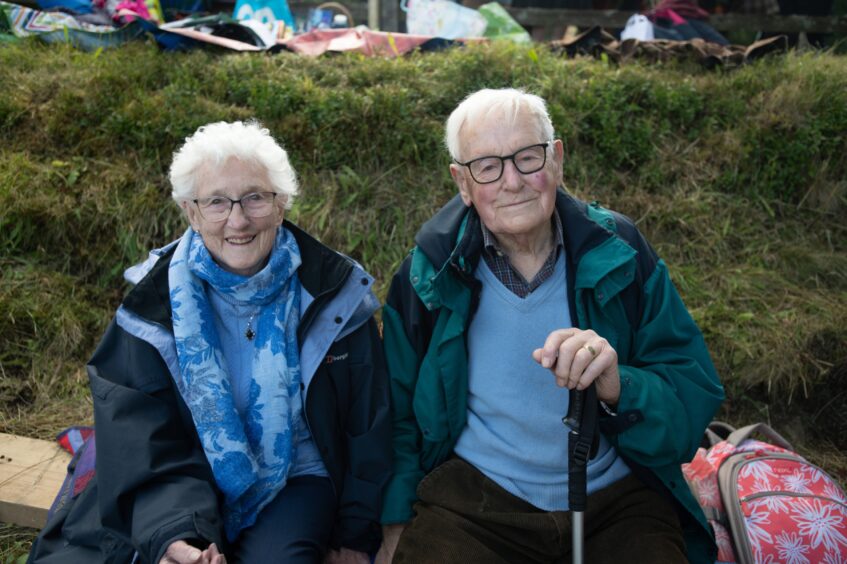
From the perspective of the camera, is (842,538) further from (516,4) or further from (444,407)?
(516,4)

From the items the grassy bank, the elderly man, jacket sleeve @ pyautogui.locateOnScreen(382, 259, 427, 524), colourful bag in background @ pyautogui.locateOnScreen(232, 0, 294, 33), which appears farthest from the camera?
colourful bag in background @ pyautogui.locateOnScreen(232, 0, 294, 33)

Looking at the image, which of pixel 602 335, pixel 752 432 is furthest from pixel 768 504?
pixel 602 335

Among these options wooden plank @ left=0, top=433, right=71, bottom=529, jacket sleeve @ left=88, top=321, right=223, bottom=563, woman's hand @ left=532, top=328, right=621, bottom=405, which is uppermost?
woman's hand @ left=532, top=328, right=621, bottom=405

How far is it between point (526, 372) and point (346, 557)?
3.23 ft

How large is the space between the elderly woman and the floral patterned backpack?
1.43m

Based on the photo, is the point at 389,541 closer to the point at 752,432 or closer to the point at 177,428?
the point at 177,428

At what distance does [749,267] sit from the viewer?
15.4 feet

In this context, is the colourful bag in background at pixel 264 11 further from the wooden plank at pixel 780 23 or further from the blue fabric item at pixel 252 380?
the blue fabric item at pixel 252 380

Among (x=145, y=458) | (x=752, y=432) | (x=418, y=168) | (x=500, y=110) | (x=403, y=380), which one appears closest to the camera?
(x=145, y=458)

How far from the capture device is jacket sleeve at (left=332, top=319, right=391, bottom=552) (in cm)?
265

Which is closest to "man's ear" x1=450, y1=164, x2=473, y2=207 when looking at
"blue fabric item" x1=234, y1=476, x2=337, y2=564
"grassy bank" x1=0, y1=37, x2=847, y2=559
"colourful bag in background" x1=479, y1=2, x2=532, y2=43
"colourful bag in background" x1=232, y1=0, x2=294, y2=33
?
"blue fabric item" x1=234, y1=476, x2=337, y2=564

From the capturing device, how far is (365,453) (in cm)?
267

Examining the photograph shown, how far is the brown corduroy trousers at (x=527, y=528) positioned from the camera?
2.43 m

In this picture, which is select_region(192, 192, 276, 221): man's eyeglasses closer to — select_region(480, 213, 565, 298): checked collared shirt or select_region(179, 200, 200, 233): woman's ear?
select_region(179, 200, 200, 233): woman's ear
